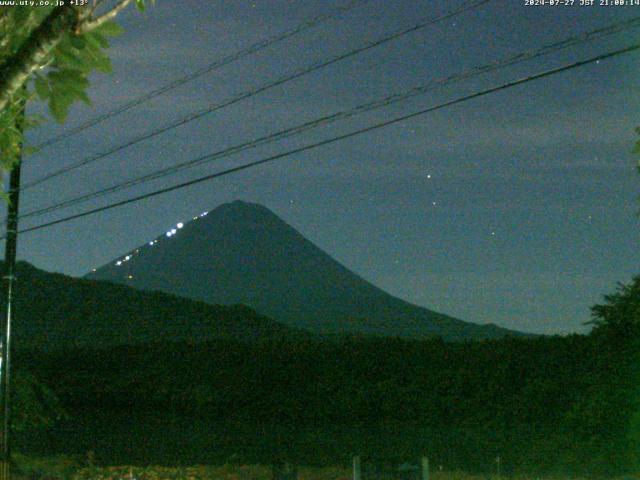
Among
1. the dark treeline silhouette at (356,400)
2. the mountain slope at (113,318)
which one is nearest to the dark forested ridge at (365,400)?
the dark treeline silhouette at (356,400)

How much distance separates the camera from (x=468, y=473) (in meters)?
18.3

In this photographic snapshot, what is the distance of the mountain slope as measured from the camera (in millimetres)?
54469

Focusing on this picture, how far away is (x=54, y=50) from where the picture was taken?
4445 millimetres

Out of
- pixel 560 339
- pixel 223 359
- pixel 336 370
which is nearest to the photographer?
pixel 560 339

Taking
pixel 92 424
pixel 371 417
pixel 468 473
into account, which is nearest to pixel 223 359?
pixel 92 424

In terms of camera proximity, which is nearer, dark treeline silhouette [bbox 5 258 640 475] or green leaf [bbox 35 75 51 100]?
green leaf [bbox 35 75 51 100]

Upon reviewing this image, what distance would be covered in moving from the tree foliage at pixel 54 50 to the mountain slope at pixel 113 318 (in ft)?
157

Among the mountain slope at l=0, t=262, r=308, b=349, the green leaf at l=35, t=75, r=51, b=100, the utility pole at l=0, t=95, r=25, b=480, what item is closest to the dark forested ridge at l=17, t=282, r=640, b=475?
the utility pole at l=0, t=95, r=25, b=480

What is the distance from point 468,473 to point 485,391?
350 inches

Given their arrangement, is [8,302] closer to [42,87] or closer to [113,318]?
[42,87]

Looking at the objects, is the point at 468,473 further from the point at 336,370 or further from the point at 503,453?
the point at 336,370

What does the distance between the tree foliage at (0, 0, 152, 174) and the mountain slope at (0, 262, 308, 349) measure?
157ft

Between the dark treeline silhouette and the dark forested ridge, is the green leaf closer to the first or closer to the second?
the dark treeline silhouette

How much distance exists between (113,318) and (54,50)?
55.4m
